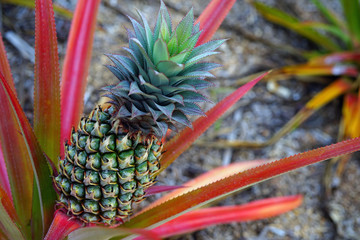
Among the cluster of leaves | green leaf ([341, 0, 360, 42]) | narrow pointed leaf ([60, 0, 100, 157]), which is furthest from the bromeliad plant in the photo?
green leaf ([341, 0, 360, 42])

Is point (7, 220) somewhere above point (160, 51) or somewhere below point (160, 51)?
below

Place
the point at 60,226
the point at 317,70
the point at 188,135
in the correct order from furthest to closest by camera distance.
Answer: the point at 317,70
the point at 188,135
the point at 60,226

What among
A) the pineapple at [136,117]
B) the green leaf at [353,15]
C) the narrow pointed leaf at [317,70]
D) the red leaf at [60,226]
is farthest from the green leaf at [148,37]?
the green leaf at [353,15]

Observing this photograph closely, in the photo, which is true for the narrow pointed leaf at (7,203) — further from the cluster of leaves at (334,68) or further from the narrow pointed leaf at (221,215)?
the cluster of leaves at (334,68)

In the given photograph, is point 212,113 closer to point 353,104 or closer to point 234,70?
point 234,70

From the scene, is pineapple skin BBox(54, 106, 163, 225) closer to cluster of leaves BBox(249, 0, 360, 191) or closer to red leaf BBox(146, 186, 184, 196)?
red leaf BBox(146, 186, 184, 196)

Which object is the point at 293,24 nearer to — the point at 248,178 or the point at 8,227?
the point at 248,178

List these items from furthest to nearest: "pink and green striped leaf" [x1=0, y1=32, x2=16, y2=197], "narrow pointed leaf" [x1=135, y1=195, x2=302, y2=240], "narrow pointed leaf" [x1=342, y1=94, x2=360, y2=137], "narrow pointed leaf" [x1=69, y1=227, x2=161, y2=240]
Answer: "narrow pointed leaf" [x1=342, y1=94, x2=360, y2=137] < "narrow pointed leaf" [x1=135, y1=195, x2=302, y2=240] < "pink and green striped leaf" [x1=0, y1=32, x2=16, y2=197] < "narrow pointed leaf" [x1=69, y1=227, x2=161, y2=240]

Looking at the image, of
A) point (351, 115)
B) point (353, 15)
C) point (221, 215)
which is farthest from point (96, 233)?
point (353, 15)
